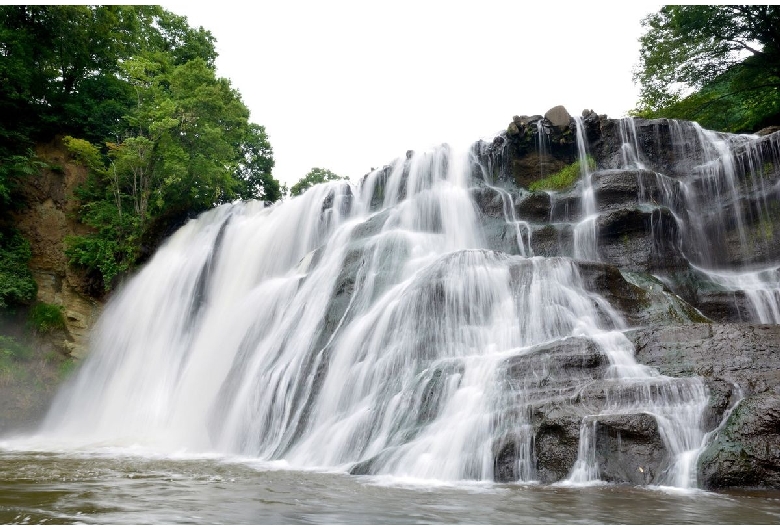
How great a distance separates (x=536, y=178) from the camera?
1656 cm

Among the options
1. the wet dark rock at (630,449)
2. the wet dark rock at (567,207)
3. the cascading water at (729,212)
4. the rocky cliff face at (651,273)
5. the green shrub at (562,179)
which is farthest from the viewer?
the green shrub at (562,179)

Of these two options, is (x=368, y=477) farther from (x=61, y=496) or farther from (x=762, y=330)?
(x=762, y=330)

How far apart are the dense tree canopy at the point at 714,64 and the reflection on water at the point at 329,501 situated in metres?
17.2

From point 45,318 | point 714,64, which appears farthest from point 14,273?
point 714,64

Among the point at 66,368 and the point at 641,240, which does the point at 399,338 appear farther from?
the point at 66,368

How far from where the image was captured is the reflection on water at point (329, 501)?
13.4 feet

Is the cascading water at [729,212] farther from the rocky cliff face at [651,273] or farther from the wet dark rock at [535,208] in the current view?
the wet dark rock at [535,208]

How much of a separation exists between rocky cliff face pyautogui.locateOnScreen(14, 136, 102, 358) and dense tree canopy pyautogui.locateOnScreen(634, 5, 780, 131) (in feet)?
68.1

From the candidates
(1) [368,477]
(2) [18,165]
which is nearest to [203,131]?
(2) [18,165]

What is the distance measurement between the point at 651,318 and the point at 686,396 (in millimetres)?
3438

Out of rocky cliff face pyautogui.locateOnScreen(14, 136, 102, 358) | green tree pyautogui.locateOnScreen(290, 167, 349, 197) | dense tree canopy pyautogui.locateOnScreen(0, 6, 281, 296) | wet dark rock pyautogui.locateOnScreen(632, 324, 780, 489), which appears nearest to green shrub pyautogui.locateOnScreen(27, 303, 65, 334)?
rocky cliff face pyautogui.locateOnScreen(14, 136, 102, 358)

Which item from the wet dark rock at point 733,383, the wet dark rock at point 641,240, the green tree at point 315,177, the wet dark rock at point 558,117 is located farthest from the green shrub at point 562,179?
the green tree at point 315,177

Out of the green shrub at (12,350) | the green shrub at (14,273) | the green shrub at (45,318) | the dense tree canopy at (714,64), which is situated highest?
the dense tree canopy at (714,64)

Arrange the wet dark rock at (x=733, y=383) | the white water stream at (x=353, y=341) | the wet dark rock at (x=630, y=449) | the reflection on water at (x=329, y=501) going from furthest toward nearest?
1. the white water stream at (x=353, y=341)
2. the wet dark rock at (x=630, y=449)
3. the wet dark rock at (x=733, y=383)
4. the reflection on water at (x=329, y=501)
